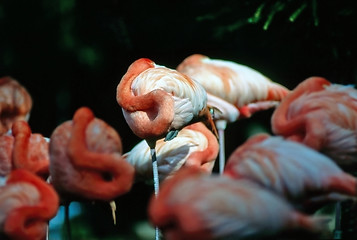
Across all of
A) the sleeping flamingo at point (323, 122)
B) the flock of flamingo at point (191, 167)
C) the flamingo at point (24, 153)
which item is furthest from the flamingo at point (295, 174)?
the flamingo at point (24, 153)

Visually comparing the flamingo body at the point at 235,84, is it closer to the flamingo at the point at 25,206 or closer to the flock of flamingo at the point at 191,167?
the flock of flamingo at the point at 191,167

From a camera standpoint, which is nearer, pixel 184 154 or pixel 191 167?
pixel 191 167

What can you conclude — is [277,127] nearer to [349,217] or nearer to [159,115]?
[159,115]

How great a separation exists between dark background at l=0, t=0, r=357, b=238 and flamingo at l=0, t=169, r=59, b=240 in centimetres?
149

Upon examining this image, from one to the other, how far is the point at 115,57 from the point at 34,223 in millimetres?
1767

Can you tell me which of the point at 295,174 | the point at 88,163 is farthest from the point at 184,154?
the point at 295,174

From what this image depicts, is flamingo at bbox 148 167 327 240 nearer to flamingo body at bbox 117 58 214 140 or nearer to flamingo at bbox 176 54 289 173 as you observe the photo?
flamingo body at bbox 117 58 214 140

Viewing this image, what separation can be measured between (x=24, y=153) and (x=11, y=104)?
0.50 m

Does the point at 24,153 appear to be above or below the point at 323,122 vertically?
below

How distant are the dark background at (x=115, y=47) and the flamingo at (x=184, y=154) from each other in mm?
806

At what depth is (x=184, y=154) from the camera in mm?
1886

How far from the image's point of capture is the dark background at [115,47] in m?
2.78

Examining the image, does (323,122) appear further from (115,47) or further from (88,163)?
(115,47)

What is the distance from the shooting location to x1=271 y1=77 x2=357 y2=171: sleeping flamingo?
1345 mm
